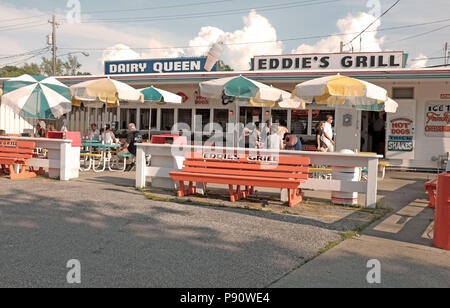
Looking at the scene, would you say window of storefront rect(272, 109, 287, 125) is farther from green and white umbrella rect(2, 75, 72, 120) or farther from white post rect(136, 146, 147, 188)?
white post rect(136, 146, 147, 188)

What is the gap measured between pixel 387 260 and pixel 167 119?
51.3 ft

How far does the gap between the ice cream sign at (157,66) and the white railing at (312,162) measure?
36.1ft

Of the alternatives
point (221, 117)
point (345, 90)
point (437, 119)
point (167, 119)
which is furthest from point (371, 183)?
point (167, 119)

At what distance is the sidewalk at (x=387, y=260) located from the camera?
4023mm

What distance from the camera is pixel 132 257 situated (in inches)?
180

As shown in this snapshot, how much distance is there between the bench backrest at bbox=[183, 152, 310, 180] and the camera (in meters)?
7.68

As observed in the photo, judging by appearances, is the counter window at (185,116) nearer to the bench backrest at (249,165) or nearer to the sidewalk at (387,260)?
the bench backrest at (249,165)

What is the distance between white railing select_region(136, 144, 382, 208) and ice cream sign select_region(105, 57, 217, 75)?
1101cm

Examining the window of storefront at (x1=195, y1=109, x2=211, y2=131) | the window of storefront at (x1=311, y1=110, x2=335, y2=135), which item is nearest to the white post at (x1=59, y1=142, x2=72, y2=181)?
the window of storefront at (x1=195, y1=109, x2=211, y2=131)

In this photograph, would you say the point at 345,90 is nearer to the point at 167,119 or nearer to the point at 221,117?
the point at 221,117

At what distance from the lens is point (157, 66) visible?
2188 cm

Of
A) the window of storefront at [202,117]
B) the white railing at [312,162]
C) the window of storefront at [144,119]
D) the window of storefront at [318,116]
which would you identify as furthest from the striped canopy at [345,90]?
the window of storefront at [144,119]

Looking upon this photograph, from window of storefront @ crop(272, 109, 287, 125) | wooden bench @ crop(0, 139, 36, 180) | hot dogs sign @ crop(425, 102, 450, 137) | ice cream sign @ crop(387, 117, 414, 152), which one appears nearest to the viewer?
wooden bench @ crop(0, 139, 36, 180)
